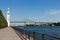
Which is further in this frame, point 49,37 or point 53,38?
point 49,37

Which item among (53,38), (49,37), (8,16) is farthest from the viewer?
(8,16)

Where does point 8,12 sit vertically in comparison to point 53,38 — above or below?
above

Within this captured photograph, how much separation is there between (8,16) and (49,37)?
144313 millimetres

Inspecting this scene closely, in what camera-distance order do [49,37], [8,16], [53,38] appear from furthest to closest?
[8,16]
[49,37]
[53,38]

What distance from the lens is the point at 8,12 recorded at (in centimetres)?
15725

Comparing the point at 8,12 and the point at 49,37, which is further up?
the point at 8,12

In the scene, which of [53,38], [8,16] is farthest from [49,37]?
[8,16]

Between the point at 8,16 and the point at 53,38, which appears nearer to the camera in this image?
the point at 53,38

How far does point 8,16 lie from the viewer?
501 feet

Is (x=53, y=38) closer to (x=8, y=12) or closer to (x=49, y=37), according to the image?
(x=49, y=37)

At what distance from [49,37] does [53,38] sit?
0.69 m

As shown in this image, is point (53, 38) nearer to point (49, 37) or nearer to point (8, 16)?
point (49, 37)

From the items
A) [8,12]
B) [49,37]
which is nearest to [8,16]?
[8,12]

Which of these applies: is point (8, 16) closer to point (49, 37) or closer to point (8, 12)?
point (8, 12)
